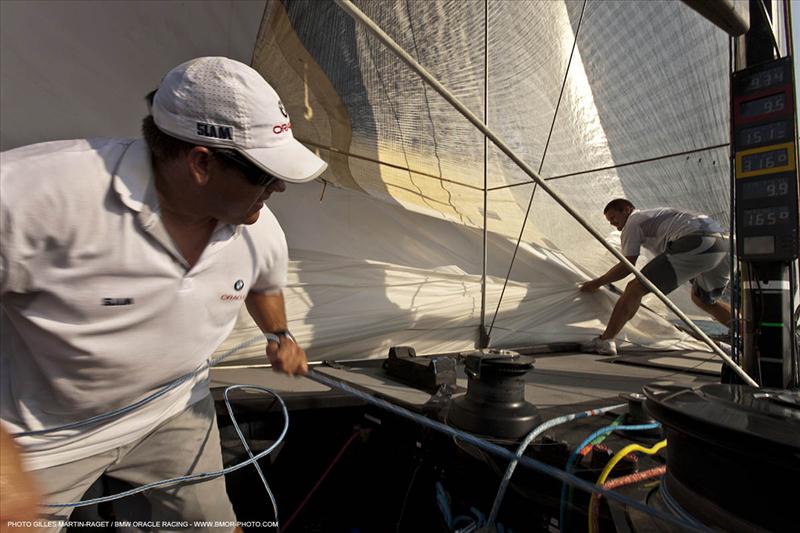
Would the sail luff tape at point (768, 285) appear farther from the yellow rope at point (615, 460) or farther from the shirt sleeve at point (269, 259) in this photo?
the shirt sleeve at point (269, 259)

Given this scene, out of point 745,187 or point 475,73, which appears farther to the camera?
point 475,73

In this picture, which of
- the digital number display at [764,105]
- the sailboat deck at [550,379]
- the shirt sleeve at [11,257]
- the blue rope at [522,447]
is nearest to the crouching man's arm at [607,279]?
the sailboat deck at [550,379]

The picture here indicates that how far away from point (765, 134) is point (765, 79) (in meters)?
0.17

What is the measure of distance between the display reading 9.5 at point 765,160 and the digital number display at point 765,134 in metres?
0.03

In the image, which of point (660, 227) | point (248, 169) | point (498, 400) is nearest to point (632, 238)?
point (660, 227)

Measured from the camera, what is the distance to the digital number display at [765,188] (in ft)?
4.32

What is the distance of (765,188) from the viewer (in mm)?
1350

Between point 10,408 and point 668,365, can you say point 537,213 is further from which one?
point 10,408

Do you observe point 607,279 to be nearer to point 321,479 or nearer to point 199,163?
point 321,479

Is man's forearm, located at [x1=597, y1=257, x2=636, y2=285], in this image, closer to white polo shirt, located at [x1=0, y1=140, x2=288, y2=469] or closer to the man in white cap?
the man in white cap

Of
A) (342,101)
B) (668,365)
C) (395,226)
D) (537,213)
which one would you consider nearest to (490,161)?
(537,213)

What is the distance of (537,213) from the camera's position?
125 inches

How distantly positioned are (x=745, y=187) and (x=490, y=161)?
5.74 ft

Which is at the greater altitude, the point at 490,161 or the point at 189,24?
the point at 189,24
